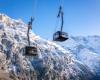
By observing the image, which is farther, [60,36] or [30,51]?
[30,51]

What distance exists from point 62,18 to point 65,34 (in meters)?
1.91

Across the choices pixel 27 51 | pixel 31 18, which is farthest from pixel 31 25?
pixel 27 51

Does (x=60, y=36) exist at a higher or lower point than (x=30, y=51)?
higher

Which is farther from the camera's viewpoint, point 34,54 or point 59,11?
point 34,54

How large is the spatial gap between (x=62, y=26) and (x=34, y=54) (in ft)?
16.7

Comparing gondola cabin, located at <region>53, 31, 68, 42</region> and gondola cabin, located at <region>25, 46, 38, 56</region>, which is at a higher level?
gondola cabin, located at <region>53, 31, 68, 42</region>

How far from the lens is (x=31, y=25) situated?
3020 centimetres

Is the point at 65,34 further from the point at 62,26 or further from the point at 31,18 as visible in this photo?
the point at 31,18

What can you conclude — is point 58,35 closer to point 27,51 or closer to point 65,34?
point 65,34

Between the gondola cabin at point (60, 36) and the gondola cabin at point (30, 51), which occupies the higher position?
the gondola cabin at point (60, 36)

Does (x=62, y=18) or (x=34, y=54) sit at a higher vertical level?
(x=62, y=18)

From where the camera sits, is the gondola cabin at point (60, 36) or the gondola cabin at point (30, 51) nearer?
the gondola cabin at point (60, 36)

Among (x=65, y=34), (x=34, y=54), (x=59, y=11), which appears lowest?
(x=34, y=54)

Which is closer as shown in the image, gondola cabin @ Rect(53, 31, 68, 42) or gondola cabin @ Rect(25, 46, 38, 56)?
gondola cabin @ Rect(53, 31, 68, 42)
